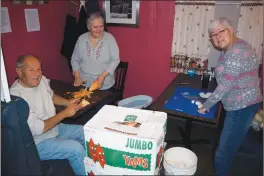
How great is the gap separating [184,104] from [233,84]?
21.1 inches

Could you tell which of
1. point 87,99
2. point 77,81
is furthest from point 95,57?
point 87,99

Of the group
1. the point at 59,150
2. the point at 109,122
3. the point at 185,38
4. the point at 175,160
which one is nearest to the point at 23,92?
the point at 59,150

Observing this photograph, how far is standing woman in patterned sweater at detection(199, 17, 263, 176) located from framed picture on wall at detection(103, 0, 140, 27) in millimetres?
1944

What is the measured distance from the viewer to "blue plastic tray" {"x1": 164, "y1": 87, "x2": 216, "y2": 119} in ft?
6.94

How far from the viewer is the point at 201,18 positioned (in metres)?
3.31

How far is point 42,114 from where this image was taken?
1.86 meters

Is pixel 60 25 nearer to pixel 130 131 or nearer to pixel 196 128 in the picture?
pixel 196 128

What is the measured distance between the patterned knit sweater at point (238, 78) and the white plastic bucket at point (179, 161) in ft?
2.59

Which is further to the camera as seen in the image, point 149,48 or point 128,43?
point 128,43

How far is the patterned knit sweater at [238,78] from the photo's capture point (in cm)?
184

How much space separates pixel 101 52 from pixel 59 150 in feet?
4.56

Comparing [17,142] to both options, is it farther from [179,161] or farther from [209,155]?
[209,155]

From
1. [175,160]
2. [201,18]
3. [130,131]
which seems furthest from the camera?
[201,18]

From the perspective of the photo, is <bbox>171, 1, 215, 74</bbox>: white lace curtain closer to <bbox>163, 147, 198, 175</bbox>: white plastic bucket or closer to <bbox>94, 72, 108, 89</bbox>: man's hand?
<bbox>94, 72, 108, 89</bbox>: man's hand
